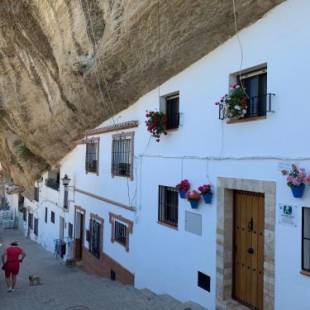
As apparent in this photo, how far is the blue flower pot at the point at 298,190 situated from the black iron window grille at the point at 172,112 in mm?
3938

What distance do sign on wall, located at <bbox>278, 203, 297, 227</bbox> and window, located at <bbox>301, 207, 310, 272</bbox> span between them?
14 cm

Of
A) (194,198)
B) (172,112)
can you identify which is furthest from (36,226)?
(194,198)

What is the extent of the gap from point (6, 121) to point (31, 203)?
10258mm

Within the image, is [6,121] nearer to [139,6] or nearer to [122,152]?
[122,152]

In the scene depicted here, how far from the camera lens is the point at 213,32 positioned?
25.5ft

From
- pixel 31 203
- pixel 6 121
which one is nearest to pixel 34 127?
pixel 6 121

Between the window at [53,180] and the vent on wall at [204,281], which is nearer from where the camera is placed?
the vent on wall at [204,281]

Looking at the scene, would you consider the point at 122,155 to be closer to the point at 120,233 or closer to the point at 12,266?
the point at 120,233

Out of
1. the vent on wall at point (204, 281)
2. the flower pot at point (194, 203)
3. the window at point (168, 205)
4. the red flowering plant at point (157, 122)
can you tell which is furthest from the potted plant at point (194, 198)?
the red flowering plant at point (157, 122)

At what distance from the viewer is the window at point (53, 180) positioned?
2080 centimetres

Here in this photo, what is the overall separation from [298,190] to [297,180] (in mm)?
167

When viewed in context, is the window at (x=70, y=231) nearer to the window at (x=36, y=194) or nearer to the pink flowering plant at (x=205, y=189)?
the window at (x=36, y=194)

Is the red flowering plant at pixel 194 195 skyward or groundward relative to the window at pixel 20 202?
skyward

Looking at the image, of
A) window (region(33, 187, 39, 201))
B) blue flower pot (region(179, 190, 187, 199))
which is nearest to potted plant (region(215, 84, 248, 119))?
blue flower pot (region(179, 190, 187, 199))
